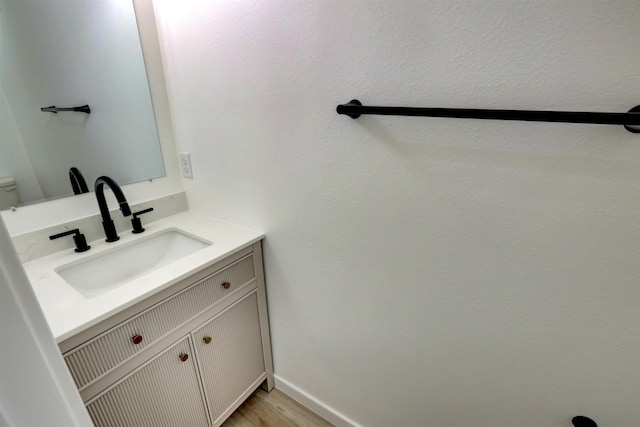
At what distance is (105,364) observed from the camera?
0.86m

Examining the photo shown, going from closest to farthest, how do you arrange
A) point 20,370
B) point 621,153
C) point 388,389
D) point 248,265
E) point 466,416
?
point 20,370, point 621,153, point 466,416, point 388,389, point 248,265

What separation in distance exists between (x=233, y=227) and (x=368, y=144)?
0.74m

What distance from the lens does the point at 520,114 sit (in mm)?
611

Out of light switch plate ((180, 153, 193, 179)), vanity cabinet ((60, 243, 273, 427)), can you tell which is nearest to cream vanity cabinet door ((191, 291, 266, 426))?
vanity cabinet ((60, 243, 273, 427))

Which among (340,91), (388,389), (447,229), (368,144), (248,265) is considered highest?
(340,91)

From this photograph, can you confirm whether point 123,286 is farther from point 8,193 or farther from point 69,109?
point 69,109

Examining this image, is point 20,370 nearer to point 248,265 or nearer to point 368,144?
point 368,144

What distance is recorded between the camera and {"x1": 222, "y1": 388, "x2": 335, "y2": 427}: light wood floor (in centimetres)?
136

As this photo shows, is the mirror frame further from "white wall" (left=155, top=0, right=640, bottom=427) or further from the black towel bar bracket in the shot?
the black towel bar bracket

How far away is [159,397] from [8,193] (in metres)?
0.87

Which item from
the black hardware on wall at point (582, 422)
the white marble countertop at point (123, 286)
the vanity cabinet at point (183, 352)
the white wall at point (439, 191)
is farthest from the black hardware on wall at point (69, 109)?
the black hardware on wall at point (582, 422)

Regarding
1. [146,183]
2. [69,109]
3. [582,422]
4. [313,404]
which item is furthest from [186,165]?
[582,422]

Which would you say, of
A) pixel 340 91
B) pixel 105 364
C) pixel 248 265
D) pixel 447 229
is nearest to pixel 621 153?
pixel 447 229

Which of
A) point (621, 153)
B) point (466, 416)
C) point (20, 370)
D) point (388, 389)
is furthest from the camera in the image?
point (388, 389)
